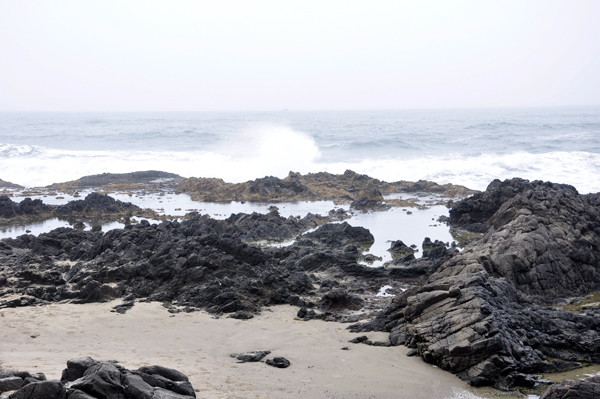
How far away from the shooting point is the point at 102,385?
619 centimetres

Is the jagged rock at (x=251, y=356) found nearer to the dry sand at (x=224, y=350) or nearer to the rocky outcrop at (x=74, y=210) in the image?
the dry sand at (x=224, y=350)

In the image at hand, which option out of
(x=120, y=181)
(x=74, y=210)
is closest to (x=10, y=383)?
(x=74, y=210)

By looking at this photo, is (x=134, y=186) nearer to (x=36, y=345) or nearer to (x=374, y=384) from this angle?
(x=36, y=345)

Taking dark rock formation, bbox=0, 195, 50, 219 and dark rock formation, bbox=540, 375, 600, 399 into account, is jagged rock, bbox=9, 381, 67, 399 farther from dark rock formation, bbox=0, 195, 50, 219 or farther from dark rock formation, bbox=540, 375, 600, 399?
dark rock formation, bbox=0, 195, 50, 219

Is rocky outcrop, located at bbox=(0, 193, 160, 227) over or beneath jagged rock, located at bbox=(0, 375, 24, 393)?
beneath

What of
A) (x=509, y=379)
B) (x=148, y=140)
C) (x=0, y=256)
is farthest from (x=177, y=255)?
(x=148, y=140)

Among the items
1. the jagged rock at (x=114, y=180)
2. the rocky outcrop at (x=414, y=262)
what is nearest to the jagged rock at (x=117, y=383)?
the rocky outcrop at (x=414, y=262)

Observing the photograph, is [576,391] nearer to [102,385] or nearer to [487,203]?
[102,385]

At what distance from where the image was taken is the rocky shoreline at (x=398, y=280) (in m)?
9.78

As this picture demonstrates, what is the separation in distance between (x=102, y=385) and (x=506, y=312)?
26.3 feet

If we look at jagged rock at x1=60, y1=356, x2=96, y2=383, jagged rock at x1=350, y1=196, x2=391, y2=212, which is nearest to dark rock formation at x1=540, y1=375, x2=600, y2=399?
jagged rock at x1=60, y1=356, x2=96, y2=383

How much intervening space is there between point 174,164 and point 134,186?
15.1 metres

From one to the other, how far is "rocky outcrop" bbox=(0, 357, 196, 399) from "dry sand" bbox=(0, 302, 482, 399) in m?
0.85

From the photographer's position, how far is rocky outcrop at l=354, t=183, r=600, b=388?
929cm
